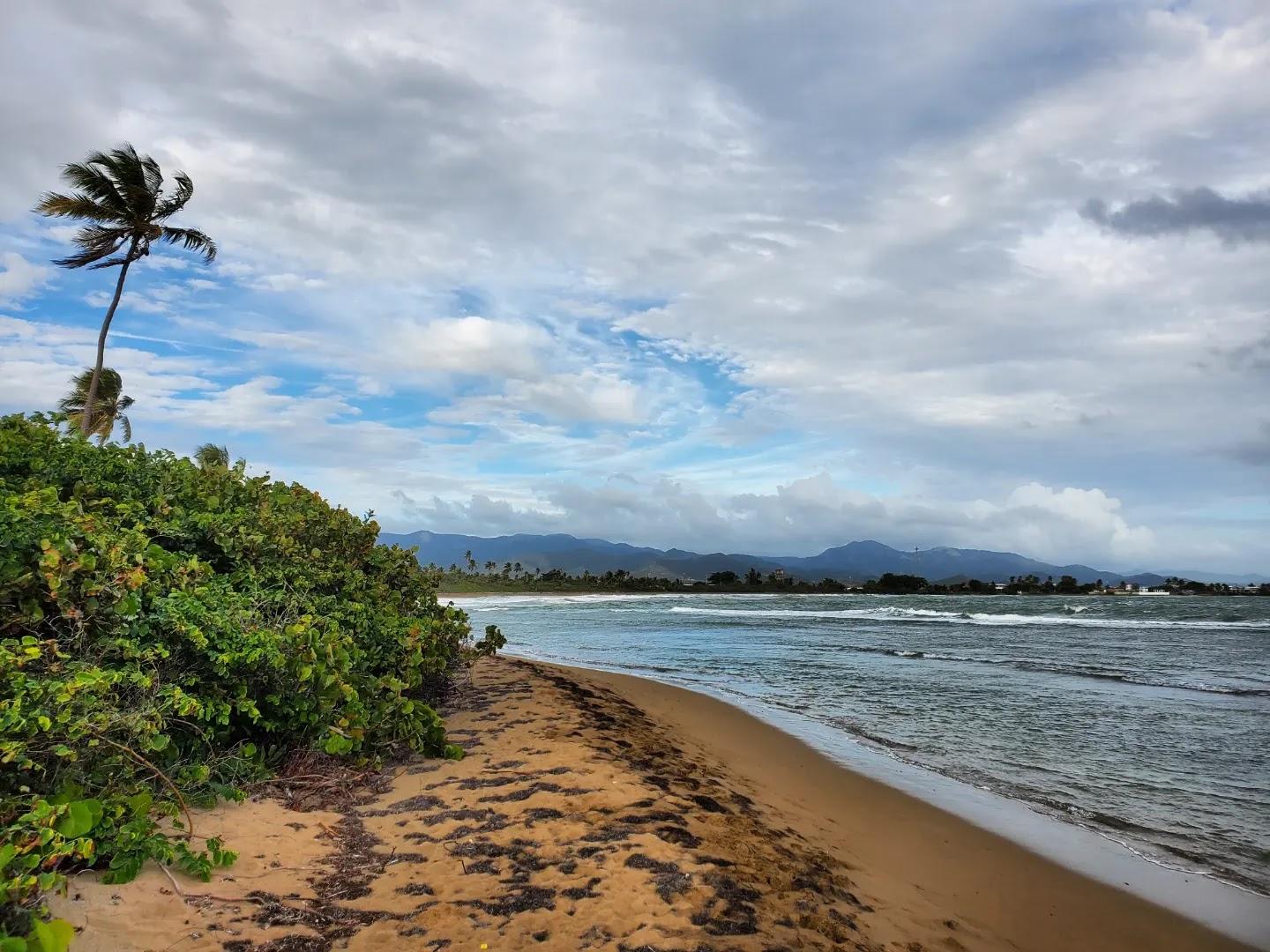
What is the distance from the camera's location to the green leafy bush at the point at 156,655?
364 cm

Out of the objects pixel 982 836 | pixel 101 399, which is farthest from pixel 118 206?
pixel 982 836

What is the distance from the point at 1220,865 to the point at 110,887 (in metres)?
8.58

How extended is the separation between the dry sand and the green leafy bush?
1.36 ft

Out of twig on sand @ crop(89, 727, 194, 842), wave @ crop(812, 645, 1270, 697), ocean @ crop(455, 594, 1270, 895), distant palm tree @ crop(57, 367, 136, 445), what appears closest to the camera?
twig on sand @ crop(89, 727, 194, 842)

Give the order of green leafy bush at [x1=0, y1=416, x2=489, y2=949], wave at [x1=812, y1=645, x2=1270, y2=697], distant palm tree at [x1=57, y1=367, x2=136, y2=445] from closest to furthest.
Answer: green leafy bush at [x1=0, y1=416, x2=489, y2=949] → wave at [x1=812, y1=645, x2=1270, y2=697] → distant palm tree at [x1=57, y1=367, x2=136, y2=445]

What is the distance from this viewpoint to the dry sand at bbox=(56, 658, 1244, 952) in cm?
377

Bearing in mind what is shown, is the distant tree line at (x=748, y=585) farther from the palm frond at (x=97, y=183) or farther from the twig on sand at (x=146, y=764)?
the twig on sand at (x=146, y=764)

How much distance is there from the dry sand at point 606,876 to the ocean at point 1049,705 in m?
1.90

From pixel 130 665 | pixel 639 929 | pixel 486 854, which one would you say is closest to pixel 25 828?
pixel 130 665

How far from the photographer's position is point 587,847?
4941mm

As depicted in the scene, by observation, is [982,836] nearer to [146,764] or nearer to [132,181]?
[146,764]

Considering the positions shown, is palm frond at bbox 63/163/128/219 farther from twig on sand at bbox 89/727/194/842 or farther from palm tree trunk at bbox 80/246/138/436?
twig on sand at bbox 89/727/194/842

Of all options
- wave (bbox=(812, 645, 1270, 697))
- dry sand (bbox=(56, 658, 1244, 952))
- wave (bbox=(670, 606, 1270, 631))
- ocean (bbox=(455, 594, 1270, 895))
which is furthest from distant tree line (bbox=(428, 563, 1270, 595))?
dry sand (bbox=(56, 658, 1244, 952))

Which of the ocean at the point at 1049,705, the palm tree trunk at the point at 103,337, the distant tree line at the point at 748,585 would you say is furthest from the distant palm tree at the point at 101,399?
the distant tree line at the point at 748,585
